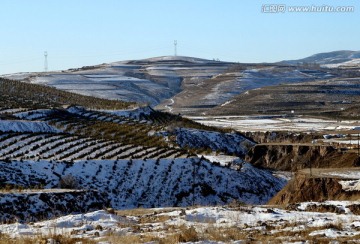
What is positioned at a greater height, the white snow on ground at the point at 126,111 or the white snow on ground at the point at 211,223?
the white snow on ground at the point at 211,223

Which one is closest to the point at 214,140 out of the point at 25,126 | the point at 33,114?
the point at 33,114

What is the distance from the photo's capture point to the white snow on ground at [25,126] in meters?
48.3

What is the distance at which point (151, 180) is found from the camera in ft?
120

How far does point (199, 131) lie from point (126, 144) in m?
18.3

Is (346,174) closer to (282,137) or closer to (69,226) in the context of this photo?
(69,226)

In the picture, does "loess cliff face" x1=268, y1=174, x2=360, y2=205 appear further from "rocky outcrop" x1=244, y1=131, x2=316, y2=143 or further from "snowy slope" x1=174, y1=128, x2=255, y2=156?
"rocky outcrop" x1=244, y1=131, x2=316, y2=143

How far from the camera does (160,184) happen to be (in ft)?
119

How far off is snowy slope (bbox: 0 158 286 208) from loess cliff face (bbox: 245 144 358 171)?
11.1 meters

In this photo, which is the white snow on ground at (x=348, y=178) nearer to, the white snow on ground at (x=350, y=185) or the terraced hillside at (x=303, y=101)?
the white snow on ground at (x=350, y=185)

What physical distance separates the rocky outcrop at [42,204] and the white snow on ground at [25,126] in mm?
20733

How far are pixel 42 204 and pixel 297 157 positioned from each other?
3319 cm

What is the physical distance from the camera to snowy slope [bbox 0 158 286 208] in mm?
34062

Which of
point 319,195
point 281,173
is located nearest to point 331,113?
point 281,173

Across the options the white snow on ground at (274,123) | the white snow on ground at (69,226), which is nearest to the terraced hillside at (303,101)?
the white snow on ground at (274,123)
